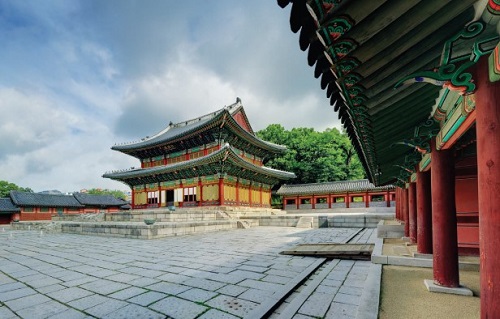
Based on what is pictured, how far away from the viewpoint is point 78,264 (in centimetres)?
605

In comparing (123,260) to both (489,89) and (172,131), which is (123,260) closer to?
(489,89)

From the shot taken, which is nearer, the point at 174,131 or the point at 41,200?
the point at 174,131

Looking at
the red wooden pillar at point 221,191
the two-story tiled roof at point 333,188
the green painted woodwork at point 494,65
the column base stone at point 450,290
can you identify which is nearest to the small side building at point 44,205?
the red wooden pillar at point 221,191

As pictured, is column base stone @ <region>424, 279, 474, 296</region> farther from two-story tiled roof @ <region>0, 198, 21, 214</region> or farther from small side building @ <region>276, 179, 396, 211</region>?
two-story tiled roof @ <region>0, 198, 21, 214</region>

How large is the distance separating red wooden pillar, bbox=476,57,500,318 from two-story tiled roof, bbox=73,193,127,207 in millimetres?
42354

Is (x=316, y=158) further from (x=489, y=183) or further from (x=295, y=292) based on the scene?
(x=489, y=183)

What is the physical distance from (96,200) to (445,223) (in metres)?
42.9

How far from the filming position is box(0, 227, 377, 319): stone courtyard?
3305 millimetres

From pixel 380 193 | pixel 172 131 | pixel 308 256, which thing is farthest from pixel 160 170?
pixel 380 193

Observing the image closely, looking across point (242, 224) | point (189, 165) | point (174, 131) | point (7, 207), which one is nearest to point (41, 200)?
point (7, 207)

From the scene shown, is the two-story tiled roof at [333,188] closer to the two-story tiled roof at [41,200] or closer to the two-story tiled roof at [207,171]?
the two-story tiled roof at [207,171]

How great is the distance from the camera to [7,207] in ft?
96.6

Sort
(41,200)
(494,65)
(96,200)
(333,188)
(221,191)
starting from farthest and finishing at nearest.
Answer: (96,200), (41,200), (333,188), (221,191), (494,65)

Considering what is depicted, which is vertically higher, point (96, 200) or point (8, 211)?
point (96, 200)
